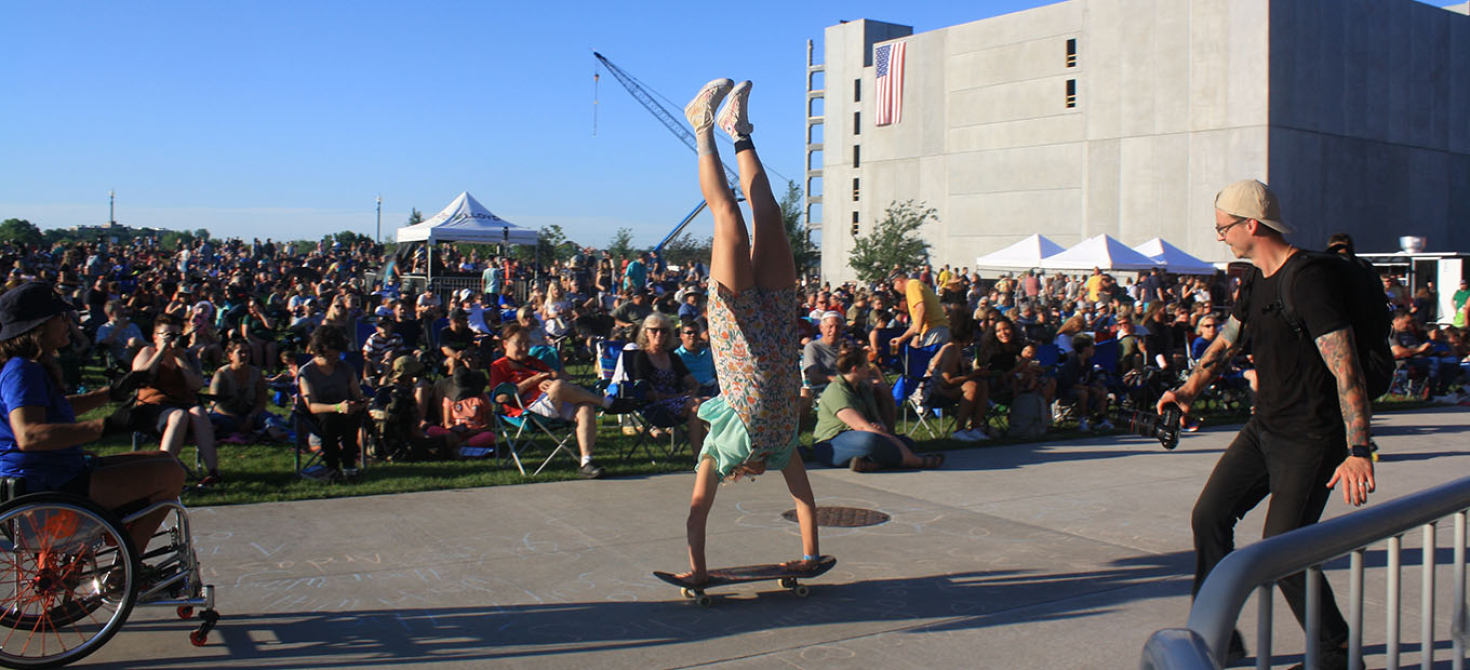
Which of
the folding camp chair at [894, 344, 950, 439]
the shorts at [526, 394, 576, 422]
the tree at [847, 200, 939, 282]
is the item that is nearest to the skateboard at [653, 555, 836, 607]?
the shorts at [526, 394, 576, 422]

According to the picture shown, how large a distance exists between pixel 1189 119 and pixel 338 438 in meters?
38.5

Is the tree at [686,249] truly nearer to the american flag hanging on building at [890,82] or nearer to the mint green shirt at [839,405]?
the american flag hanging on building at [890,82]

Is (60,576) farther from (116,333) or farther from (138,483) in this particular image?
(116,333)

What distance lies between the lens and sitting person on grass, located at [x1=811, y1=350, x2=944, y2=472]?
850 cm

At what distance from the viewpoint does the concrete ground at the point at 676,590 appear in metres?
4.32

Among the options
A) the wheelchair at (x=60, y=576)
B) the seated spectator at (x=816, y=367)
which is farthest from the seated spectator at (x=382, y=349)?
the wheelchair at (x=60, y=576)

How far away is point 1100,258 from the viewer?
2114cm

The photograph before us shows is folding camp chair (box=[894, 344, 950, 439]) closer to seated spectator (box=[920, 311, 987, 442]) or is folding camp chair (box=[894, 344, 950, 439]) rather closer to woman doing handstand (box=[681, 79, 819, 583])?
seated spectator (box=[920, 311, 987, 442])

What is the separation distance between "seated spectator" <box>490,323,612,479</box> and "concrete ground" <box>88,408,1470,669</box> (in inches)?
21.4

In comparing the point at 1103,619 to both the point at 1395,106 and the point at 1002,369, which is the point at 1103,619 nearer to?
the point at 1002,369

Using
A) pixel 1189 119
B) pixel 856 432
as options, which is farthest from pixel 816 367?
pixel 1189 119

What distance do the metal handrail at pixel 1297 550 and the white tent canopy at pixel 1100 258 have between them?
745 inches

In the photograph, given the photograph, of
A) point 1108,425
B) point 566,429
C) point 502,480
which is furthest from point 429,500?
point 1108,425

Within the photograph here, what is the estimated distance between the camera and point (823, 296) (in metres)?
19.0
